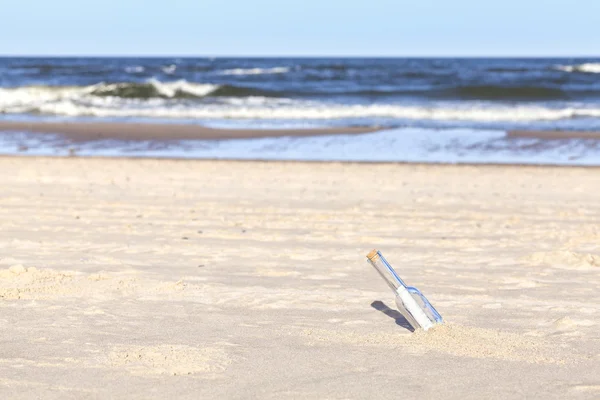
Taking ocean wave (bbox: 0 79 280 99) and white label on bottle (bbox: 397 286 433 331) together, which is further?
ocean wave (bbox: 0 79 280 99)

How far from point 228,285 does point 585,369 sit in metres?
1.99

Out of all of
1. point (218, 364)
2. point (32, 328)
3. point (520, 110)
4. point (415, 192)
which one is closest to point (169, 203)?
point (415, 192)

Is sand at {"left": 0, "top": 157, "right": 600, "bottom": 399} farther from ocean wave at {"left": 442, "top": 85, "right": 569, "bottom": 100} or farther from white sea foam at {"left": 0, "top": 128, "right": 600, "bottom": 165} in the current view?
ocean wave at {"left": 442, "top": 85, "right": 569, "bottom": 100}

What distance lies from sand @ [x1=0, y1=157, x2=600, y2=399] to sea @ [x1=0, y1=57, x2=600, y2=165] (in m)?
5.24

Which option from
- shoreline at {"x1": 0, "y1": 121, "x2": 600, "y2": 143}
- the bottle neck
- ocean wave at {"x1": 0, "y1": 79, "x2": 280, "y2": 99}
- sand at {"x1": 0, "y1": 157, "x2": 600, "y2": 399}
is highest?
the bottle neck

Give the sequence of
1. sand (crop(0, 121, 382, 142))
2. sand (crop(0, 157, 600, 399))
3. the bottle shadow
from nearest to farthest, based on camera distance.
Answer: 1. sand (crop(0, 157, 600, 399))
2. the bottle shadow
3. sand (crop(0, 121, 382, 142))

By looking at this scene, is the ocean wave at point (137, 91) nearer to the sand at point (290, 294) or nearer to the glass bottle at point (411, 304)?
the sand at point (290, 294)

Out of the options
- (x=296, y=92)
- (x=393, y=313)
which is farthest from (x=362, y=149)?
(x=296, y=92)

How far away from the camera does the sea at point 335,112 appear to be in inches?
550

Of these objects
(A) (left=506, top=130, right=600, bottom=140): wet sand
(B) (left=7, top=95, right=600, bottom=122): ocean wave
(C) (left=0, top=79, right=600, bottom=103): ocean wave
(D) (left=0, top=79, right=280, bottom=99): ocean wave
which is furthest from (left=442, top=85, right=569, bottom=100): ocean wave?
(A) (left=506, top=130, right=600, bottom=140): wet sand

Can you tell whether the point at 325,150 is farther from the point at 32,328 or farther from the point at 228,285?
the point at 32,328

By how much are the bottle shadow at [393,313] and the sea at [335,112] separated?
8.73 metres

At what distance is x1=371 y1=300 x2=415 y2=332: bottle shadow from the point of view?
3.72 metres

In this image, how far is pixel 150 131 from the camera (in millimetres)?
17391
